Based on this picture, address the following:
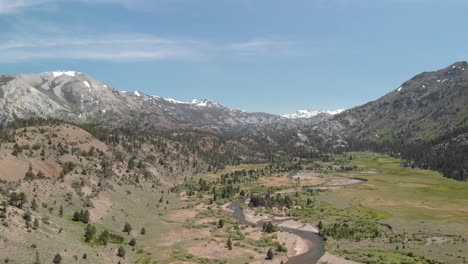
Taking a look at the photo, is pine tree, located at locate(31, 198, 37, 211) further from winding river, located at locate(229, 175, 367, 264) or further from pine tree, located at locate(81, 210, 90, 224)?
winding river, located at locate(229, 175, 367, 264)

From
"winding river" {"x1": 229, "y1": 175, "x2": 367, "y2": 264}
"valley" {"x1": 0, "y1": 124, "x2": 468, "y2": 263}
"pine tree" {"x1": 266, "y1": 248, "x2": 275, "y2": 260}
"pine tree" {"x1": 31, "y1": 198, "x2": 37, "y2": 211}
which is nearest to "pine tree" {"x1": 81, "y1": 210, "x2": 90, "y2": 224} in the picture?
"valley" {"x1": 0, "y1": 124, "x2": 468, "y2": 263}

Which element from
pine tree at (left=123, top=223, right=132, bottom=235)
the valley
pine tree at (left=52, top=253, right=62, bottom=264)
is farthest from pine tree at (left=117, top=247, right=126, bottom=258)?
pine tree at (left=123, top=223, right=132, bottom=235)

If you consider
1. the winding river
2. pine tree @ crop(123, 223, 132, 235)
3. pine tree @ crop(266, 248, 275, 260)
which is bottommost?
the winding river

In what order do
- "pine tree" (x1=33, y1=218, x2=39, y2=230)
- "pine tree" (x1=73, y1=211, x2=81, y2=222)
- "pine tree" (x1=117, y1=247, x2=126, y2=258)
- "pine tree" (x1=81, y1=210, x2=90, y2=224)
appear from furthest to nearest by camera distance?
1. "pine tree" (x1=81, y1=210, x2=90, y2=224)
2. "pine tree" (x1=73, y1=211, x2=81, y2=222)
3. "pine tree" (x1=117, y1=247, x2=126, y2=258)
4. "pine tree" (x1=33, y1=218, x2=39, y2=230)

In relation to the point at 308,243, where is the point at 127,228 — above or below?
above

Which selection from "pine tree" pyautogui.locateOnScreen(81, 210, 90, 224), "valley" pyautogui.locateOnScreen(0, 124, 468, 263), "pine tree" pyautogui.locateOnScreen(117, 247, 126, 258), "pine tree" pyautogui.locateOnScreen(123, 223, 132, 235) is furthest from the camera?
"pine tree" pyautogui.locateOnScreen(123, 223, 132, 235)

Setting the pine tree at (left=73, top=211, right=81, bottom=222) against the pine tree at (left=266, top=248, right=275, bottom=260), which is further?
the pine tree at (left=73, top=211, right=81, bottom=222)

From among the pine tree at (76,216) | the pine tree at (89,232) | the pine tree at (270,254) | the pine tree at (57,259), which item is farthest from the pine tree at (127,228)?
the pine tree at (270,254)

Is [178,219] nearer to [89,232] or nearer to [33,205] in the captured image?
[89,232]

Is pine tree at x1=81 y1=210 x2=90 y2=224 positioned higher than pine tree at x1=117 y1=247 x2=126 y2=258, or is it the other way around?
pine tree at x1=81 y1=210 x2=90 y2=224

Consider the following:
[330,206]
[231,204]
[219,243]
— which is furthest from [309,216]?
[219,243]

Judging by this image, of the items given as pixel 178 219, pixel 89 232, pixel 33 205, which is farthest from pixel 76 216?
pixel 178 219
